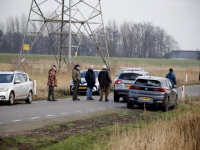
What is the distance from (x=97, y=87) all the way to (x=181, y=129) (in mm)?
17180

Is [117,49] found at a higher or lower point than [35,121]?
higher

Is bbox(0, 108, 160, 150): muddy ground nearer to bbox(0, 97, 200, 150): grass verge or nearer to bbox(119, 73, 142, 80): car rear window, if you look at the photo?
bbox(0, 97, 200, 150): grass verge

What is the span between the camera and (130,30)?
406ft

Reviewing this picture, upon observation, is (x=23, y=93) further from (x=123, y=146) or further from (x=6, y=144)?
(x=123, y=146)

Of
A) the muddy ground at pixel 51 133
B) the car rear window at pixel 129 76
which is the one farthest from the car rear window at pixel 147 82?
the muddy ground at pixel 51 133

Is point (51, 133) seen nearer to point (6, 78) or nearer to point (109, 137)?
point (109, 137)

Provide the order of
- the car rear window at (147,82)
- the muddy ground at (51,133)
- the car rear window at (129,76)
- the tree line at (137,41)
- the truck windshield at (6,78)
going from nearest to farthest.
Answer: the muddy ground at (51,133) → the car rear window at (147,82) → the truck windshield at (6,78) → the car rear window at (129,76) → the tree line at (137,41)

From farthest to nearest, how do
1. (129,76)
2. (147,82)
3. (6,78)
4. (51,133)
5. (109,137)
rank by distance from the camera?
1. (129,76)
2. (6,78)
3. (147,82)
4. (51,133)
5. (109,137)

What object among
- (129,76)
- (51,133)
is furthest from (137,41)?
(51,133)

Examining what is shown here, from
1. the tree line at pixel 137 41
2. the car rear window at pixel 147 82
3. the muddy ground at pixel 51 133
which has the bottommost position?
the muddy ground at pixel 51 133

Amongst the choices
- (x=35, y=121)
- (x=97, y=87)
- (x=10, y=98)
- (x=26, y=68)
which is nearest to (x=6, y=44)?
(x=26, y=68)

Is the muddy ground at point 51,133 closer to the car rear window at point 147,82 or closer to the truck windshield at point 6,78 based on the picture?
the car rear window at point 147,82

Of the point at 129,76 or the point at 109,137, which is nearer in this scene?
the point at 109,137

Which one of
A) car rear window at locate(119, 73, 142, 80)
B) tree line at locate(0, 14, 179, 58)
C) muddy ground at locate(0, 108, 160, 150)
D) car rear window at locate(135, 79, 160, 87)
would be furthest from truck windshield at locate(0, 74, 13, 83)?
tree line at locate(0, 14, 179, 58)
